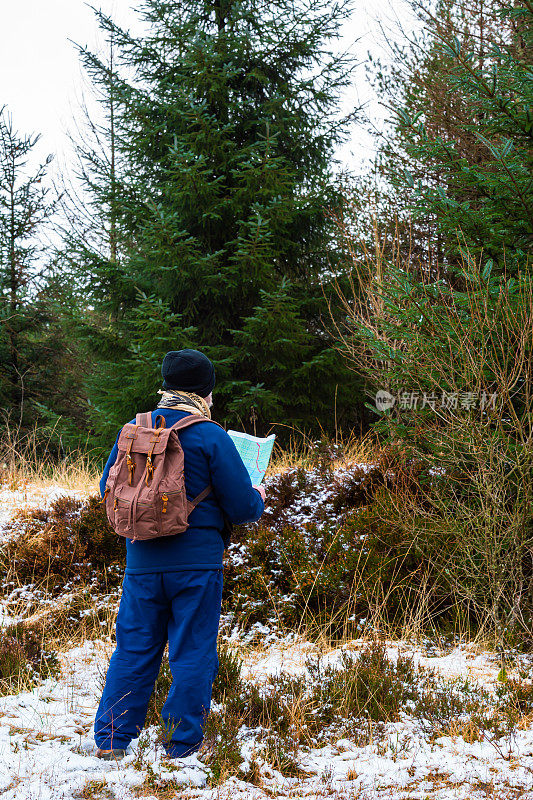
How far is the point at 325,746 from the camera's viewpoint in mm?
3396

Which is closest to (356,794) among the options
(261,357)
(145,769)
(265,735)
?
(265,735)

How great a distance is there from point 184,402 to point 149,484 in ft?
1.51

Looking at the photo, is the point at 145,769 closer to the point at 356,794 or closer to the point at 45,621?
the point at 356,794

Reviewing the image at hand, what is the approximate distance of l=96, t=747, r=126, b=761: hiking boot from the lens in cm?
297

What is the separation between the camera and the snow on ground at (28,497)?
297 inches

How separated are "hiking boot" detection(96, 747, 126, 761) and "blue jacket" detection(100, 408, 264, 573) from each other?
813mm

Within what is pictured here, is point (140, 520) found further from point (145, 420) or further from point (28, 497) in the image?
point (28, 497)

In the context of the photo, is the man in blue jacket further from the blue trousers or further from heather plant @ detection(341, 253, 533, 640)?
heather plant @ detection(341, 253, 533, 640)

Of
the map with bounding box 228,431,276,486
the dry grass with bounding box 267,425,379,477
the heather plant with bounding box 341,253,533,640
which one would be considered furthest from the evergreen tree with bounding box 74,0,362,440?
the map with bounding box 228,431,276,486

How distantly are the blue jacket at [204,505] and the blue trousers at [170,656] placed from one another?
55mm

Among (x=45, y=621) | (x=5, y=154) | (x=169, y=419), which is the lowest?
(x=45, y=621)

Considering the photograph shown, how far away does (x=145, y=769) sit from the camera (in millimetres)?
2818

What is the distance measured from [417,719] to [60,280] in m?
13.3

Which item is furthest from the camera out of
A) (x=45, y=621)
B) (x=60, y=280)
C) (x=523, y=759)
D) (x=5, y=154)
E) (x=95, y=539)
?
(x=5, y=154)
